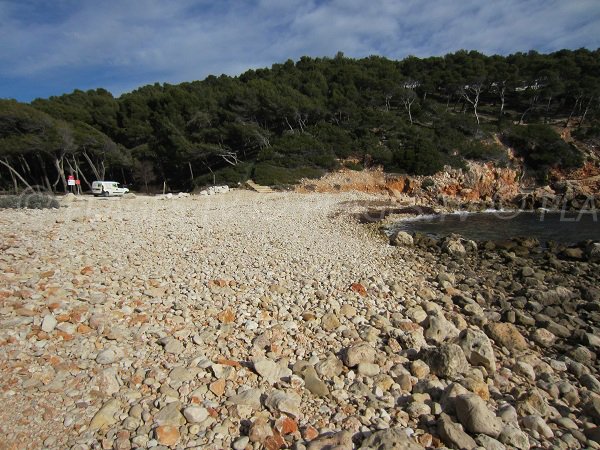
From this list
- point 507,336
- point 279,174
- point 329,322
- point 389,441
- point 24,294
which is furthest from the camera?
point 279,174

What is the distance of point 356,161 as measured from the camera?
32.0 m

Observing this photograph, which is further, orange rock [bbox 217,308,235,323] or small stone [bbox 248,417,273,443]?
orange rock [bbox 217,308,235,323]

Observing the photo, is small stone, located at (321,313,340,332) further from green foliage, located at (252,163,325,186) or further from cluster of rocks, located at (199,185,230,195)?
green foliage, located at (252,163,325,186)

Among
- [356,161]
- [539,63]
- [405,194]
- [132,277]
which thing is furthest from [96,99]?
[539,63]

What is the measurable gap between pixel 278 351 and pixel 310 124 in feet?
117

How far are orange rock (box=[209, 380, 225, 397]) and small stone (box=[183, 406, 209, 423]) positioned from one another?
12.9 inches

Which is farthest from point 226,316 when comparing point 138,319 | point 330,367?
point 330,367

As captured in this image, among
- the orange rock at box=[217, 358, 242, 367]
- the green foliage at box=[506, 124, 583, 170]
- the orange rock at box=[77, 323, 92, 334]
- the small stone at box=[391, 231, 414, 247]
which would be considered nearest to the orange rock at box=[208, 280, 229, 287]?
the orange rock at box=[77, 323, 92, 334]

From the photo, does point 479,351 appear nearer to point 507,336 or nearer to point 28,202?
point 507,336

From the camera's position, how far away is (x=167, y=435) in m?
3.56

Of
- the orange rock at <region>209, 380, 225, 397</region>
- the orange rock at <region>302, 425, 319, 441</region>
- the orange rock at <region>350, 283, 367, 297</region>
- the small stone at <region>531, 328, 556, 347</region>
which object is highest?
the orange rock at <region>209, 380, 225, 397</region>

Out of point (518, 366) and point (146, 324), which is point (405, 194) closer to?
point (518, 366)

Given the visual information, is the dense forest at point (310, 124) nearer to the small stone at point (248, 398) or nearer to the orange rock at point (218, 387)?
the orange rock at point (218, 387)

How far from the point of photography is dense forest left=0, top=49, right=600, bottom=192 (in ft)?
99.8
